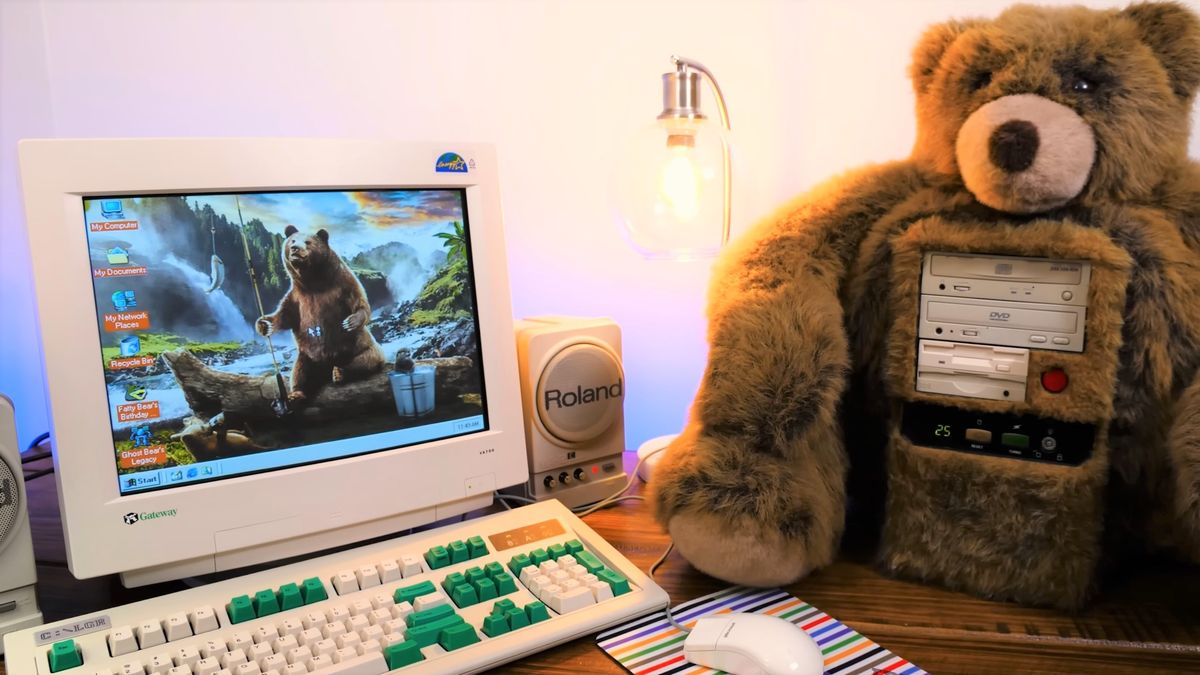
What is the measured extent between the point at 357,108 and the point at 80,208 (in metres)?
0.52

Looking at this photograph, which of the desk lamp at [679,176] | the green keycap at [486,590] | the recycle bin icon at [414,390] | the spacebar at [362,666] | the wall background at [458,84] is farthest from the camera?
the wall background at [458,84]

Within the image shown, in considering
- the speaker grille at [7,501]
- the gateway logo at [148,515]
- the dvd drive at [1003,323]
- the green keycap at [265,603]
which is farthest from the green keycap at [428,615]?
the dvd drive at [1003,323]

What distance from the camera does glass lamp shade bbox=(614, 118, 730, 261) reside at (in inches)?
35.2

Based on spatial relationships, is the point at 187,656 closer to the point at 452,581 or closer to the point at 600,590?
the point at 452,581

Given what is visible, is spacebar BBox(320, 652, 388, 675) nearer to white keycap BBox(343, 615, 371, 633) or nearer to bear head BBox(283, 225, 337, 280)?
white keycap BBox(343, 615, 371, 633)

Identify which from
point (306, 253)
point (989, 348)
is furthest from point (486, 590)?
point (989, 348)

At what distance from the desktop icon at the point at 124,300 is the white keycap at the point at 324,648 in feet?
1.03

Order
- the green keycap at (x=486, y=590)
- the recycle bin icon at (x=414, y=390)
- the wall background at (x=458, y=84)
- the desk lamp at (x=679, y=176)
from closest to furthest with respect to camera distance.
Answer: the green keycap at (x=486, y=590)
the recycle bin icon at (x=414, y=390)
the desk lamp at (x=679, y=176)
the wall background at (x=458, y=84)

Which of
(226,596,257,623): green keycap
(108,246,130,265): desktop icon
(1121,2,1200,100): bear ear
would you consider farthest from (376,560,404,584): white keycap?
(1121,2,1200,100): bear ear

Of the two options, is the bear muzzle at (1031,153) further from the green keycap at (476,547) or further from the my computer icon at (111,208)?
the my computer icon at (111,208)

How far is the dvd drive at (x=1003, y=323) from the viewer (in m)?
0.65

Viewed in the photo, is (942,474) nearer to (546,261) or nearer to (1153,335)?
(1153,335)

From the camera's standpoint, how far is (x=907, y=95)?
0.98 metres

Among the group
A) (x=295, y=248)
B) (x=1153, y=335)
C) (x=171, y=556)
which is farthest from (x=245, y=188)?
(x=1153, y=335)
